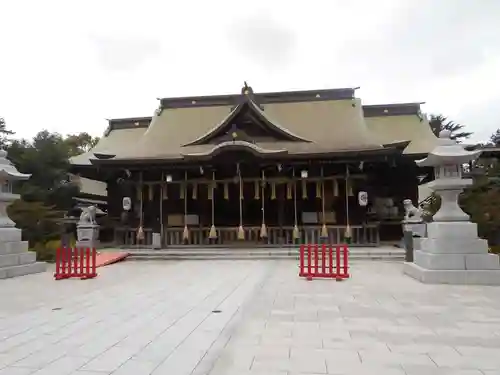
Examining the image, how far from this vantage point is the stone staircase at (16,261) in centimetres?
1068

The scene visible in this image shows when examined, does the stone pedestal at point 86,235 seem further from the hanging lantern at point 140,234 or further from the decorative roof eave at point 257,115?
the decorative roof eave at point 257,115

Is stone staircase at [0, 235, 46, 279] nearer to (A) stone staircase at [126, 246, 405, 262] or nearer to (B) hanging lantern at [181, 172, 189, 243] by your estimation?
(A) stone staircase at [126, 246, 405, 262]

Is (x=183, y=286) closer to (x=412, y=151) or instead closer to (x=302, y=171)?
(x=302, y=171)

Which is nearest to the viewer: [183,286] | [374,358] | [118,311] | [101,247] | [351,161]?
[374,358]

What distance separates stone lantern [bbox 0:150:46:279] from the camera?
35.4 ft

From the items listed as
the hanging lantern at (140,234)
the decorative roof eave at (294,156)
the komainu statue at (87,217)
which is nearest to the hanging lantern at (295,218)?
the decorative roof eave at (294,156)

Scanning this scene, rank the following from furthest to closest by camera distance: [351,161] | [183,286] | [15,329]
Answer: [351,161] < [183,286] < [15,329]

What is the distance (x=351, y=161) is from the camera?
53.4 ft

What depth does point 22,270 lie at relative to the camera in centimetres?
1109

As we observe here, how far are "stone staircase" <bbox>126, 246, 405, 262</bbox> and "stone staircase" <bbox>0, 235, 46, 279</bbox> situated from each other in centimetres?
372

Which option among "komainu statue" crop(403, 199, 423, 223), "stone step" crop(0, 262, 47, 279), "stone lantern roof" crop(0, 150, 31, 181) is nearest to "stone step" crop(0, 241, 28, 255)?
"stone step" crop(0, 262, 47, 279)

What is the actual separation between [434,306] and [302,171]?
10.5 metres

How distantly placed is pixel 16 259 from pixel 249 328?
8.83m

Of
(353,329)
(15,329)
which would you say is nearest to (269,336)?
(353,329)
